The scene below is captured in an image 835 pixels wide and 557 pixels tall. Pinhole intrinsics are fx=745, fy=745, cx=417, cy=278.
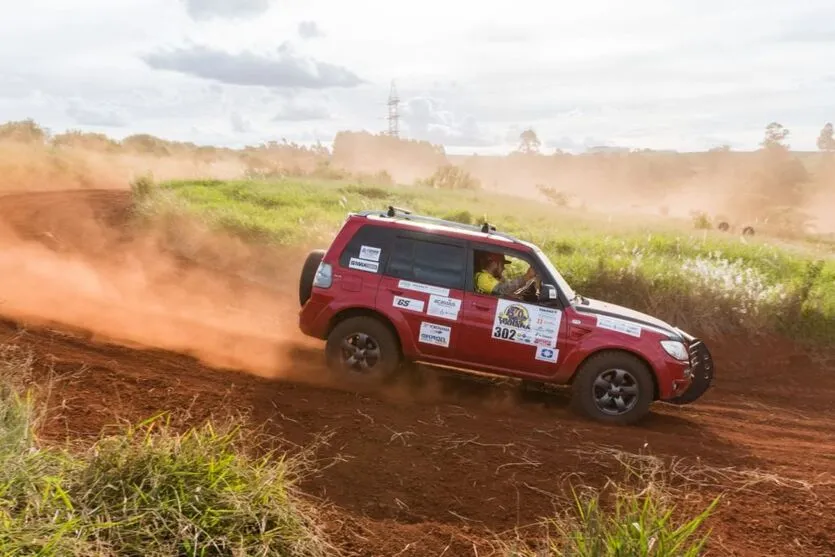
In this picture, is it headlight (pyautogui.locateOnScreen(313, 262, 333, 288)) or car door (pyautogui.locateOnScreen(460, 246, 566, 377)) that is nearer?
car door (pyautogui.locateOnScreen(460, 246, 566, 377))

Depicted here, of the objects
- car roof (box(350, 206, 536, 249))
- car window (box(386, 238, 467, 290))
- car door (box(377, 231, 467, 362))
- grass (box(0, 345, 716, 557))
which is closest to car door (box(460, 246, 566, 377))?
car door (box(377, 231, 467, 362))

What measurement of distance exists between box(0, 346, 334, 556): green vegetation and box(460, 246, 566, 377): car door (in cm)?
405

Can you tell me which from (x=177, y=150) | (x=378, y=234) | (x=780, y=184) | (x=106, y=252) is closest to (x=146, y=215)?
(x=106, y=252)

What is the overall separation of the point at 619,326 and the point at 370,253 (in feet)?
9.60

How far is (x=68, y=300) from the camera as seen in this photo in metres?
11.0

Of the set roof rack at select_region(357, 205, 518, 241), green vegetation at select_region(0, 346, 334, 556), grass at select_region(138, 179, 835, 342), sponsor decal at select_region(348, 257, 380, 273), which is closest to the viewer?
green vegetation at select_region(0, 346, 334, 556)

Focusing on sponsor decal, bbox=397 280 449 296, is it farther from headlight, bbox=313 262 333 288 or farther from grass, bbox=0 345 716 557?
grass, bbox=0 345 716 557

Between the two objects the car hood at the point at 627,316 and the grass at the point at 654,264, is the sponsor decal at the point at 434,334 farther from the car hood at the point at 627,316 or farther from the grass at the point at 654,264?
the grass at the point at 654,264

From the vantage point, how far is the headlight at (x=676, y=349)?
823 centimetres

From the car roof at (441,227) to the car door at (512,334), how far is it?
677mm

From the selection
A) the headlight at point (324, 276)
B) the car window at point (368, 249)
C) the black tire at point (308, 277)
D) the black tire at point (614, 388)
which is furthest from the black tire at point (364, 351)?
the black tire at point (614, 388)

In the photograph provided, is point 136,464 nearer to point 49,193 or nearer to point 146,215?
point 146,215

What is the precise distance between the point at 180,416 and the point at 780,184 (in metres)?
68.8

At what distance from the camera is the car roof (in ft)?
28.2
